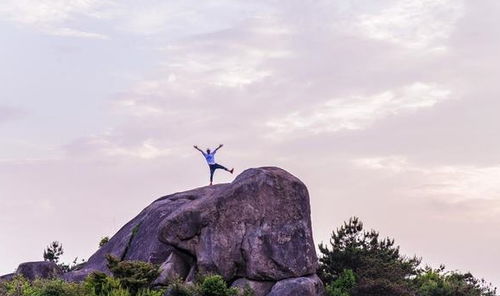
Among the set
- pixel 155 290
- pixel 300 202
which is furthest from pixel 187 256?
pixel 300 202

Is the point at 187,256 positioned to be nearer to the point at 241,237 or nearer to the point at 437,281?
the point at 241,237

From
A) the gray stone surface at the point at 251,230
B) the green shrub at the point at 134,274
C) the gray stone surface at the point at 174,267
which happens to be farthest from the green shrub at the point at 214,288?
the green shrub at the point at 134,274

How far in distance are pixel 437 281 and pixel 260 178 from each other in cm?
1670

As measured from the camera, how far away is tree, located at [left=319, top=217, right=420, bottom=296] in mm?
46250

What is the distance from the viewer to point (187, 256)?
147 feet

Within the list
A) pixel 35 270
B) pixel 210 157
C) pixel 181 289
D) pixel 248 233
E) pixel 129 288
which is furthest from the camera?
pixel 35 270

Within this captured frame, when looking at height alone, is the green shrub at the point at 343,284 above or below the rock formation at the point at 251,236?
below

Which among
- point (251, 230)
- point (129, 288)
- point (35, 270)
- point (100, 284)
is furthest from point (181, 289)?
point (35, 270)

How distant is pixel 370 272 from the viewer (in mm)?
48969

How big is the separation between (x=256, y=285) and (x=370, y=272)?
8.99 m

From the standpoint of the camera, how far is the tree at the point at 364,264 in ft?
152

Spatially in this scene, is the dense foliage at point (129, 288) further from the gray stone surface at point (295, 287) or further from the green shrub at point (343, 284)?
the green shrub at point (343, 284)

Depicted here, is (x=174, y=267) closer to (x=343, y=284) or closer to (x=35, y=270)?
(x=343, y=284)

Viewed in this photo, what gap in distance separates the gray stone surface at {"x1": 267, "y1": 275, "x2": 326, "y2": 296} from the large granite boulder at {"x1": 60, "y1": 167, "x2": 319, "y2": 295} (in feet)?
0.49
